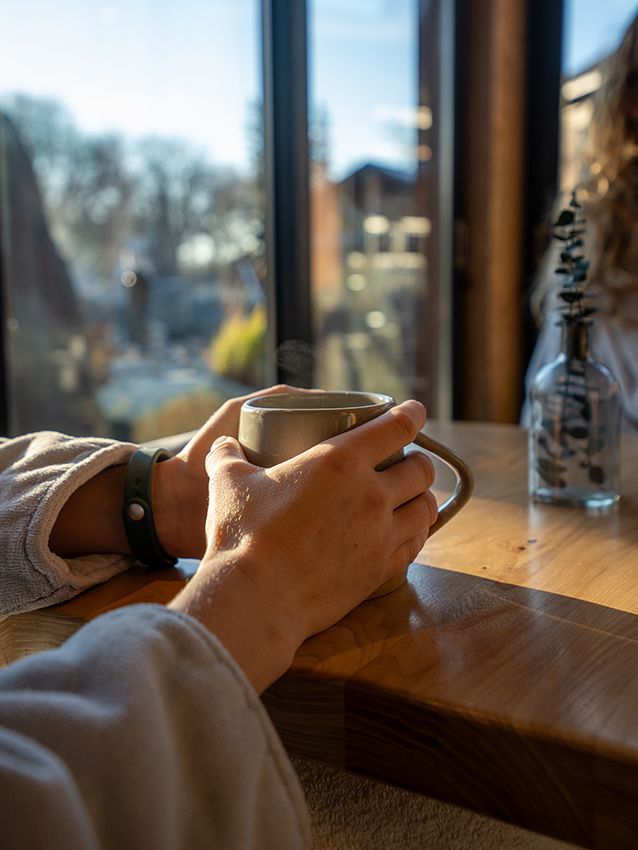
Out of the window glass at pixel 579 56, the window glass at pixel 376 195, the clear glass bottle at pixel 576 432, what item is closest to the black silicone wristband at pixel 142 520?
the clear glass bottle at pixel 576 432

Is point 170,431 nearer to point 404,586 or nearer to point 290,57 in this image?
point 290,57

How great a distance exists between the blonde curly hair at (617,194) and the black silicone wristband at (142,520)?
4.79 ft

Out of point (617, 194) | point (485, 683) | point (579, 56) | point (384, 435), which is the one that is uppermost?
point (579, 56)

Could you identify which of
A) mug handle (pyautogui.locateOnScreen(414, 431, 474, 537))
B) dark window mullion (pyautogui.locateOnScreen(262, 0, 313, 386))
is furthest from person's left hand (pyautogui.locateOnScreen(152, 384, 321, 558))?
dark window mullion (pyautogui.locateOnScreen(262, 0, 313, 386))

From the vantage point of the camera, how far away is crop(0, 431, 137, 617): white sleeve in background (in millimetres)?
610

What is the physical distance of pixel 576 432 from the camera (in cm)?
86

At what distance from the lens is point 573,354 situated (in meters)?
0.88

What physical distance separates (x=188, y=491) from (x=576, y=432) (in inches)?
16.1

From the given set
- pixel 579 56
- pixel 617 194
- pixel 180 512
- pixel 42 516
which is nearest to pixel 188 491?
pixel 180 512

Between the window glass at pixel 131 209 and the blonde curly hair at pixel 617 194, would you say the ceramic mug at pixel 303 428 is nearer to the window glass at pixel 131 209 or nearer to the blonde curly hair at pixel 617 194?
the blonde curly hair at pixel 617 194

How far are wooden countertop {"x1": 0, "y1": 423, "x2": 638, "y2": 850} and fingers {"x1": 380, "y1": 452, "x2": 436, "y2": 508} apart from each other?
8 centimetres

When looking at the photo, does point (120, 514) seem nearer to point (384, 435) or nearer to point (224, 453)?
Result: point (224, 453)

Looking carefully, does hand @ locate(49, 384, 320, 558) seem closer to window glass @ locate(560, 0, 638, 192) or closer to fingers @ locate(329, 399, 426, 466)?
fingers @ locate(329, 399, 426, 466)

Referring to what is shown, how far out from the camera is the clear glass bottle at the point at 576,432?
853 millimetres
